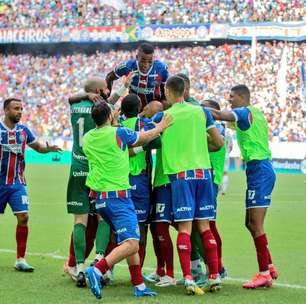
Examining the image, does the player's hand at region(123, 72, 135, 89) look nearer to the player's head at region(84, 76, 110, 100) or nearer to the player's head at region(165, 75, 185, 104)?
the player's head at region(84, 76, 110, 100)

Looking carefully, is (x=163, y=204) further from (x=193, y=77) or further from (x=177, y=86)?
(x=193, y=77)

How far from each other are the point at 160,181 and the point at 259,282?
4.96 ft

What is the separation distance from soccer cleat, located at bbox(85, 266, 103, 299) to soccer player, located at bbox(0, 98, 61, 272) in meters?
2.66

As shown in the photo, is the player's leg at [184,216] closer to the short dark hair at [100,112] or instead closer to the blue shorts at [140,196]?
the blue shorts at [140,196]

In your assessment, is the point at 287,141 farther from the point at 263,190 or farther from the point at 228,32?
the point at 263,190

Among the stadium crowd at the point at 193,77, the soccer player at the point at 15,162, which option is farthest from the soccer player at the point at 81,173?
the stadium crowd at the point at 193,77

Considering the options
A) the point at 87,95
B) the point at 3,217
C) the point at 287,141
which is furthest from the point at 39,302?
the point at 287,141

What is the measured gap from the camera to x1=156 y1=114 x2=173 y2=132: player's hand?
880 cm

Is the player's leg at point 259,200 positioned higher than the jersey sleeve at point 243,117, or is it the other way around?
the jersey sleeve at point 243,117

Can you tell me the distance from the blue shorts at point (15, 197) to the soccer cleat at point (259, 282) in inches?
123

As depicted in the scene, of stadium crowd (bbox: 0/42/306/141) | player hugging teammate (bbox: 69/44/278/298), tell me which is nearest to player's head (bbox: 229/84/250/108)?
player hugging teammate (bbox: 69/44/278/298)

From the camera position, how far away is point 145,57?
10633mm

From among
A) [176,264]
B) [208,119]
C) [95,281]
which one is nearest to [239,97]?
[208,119]

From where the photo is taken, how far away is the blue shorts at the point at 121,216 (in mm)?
8617
